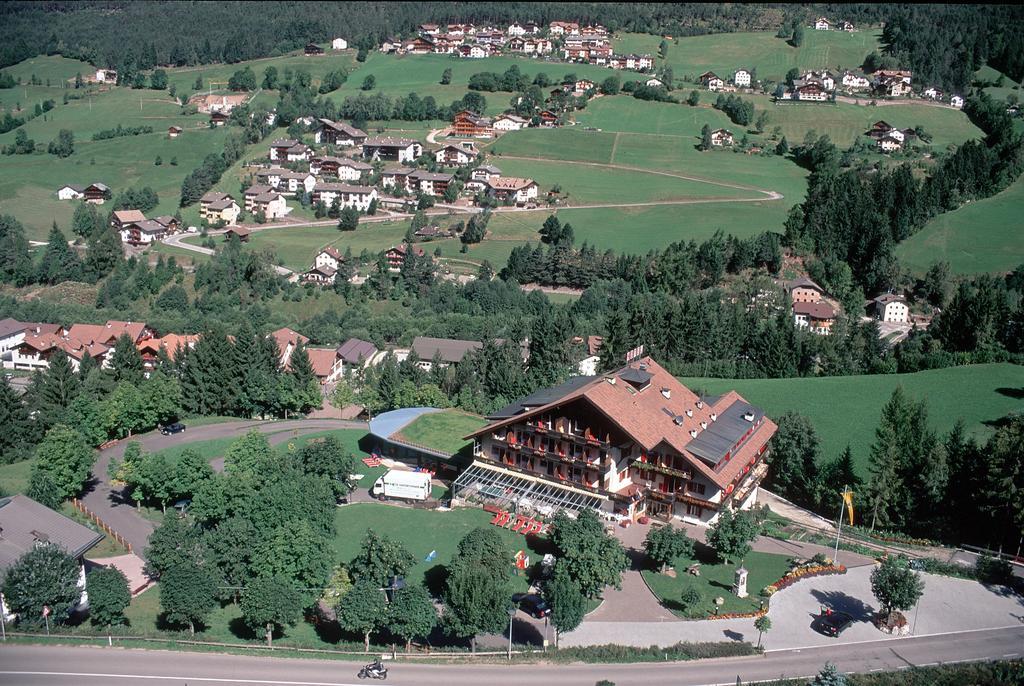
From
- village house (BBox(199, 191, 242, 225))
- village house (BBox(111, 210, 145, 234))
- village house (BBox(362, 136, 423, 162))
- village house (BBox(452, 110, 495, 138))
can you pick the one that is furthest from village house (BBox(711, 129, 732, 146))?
village house (BBox(111, 210, 145, 234))

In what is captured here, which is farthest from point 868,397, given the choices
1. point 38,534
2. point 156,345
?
point 156,345

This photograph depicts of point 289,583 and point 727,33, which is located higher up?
point 727,33

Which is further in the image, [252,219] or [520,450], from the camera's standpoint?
[252,219]

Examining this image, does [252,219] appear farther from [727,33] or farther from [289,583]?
[727,33]

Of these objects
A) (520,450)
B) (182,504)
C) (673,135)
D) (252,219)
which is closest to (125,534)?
(182,504)

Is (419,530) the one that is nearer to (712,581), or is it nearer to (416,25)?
(712,581)

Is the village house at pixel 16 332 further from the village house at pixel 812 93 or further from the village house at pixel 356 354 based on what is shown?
the village house at pixel 812 93

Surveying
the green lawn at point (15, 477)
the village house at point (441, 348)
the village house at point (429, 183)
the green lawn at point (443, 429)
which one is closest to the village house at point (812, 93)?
the village house at point (429, 183)
